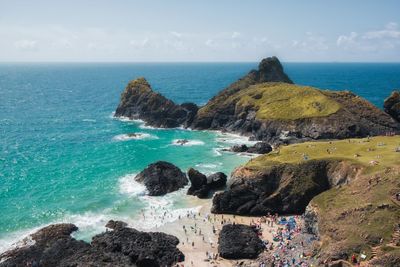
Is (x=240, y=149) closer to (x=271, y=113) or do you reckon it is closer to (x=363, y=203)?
(x=271, y=113)

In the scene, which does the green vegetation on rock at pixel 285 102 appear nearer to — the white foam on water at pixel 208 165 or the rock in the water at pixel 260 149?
the rock in the water at pixel 260 149

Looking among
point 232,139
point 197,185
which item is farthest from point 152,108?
point 197,185

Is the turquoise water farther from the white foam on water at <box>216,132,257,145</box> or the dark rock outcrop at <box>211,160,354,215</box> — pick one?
the dark rock outcrop at <box>211,160,354,215</box>

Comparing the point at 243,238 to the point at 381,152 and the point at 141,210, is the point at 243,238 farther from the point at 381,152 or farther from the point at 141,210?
the point at 381,152

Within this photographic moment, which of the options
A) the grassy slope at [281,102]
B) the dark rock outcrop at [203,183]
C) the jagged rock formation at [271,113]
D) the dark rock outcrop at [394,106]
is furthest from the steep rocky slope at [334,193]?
the dark rock outcrop at [394,106]

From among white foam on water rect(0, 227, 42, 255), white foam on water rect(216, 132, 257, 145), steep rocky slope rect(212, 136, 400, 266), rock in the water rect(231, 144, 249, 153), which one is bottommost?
white foam on water rect(0, 227, 42, 255)

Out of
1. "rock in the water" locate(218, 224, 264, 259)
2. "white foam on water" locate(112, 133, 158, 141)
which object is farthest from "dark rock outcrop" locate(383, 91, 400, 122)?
"rock in the water" locate(218, 224, 264, 259)

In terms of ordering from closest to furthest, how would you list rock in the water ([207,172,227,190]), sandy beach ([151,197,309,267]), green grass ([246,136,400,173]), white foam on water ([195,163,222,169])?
sandy beach ([151,197,309,267]) < green grass ([246,136,400,173]) < rock in the water ([207,172,227,190]) < white foam on water ([195,163,222,169])
